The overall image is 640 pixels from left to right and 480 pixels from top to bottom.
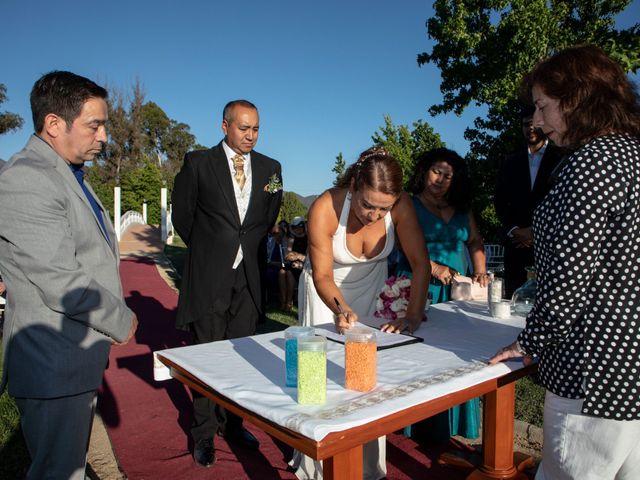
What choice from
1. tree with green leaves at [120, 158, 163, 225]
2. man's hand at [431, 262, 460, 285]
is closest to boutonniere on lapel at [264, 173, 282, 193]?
man's hand at [431, 262, 460, 285]

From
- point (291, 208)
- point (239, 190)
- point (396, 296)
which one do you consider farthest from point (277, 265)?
point (396, 296)

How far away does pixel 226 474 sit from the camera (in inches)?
126

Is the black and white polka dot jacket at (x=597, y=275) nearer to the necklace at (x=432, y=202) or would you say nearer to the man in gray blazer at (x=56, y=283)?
the man in gray blazer at (x=56, y=283)

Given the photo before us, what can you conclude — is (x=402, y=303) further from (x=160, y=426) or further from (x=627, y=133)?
(x=160, y=426)

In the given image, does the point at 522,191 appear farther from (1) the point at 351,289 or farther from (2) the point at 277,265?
(2) the point at 277,265

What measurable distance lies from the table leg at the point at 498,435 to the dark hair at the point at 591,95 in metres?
1.16

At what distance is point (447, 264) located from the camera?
3822 millimetres

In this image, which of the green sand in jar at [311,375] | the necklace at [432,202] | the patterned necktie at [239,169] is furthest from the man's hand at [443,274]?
the green sand in jar at [311,375]

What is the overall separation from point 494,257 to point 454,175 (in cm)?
993

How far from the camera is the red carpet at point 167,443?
10.6 feet

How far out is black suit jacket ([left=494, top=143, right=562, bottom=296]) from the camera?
Answer: 4230 mm

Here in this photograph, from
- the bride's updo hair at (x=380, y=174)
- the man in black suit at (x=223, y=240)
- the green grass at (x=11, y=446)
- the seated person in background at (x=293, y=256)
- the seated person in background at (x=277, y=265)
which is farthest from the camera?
the seated person in background at (x=277, y=265)

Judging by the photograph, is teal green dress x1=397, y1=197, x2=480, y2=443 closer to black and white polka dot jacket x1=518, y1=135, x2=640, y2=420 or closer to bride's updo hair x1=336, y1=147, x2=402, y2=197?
bride's updo hair x1=336, y1=147, x2=402, y2=197

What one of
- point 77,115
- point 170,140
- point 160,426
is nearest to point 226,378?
point 77,115
